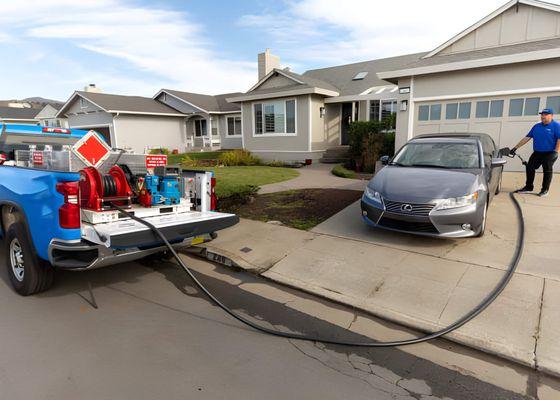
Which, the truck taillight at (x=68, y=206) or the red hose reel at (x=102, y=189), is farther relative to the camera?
the red hose reel at (x=102, y=189)

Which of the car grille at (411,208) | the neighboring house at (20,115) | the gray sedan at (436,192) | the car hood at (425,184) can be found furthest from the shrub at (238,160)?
the neighboring house at (20,115)

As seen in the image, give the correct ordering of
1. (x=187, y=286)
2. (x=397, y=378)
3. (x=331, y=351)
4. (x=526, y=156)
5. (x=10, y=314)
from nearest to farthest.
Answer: (x=397, y=378) → (x=331, y=351) → (x=10, y=314) → (x=187, y=286) → (x=526, y=156)

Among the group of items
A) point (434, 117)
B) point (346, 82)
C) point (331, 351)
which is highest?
point (346, 82)

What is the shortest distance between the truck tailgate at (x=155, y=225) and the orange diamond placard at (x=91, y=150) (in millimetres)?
742

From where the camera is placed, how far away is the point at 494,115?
34.7 feet

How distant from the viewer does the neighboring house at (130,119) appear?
25703 millimetres

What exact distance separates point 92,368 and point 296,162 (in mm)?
14709

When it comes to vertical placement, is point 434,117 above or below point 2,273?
above

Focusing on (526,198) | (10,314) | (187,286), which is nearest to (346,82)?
(526,198)

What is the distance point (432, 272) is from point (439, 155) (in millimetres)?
2653

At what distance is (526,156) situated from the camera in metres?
10.4

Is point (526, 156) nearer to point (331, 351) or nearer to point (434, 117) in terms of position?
point (434, 117)

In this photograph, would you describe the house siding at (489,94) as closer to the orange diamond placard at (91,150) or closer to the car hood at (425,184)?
the car hood at (425,184)

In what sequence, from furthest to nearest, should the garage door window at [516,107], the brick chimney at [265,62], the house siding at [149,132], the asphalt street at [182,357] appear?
the house siding at [149,132], the brick chimney at [265,62], the garage door window at [516,107], the asphalt street at [182,357]
